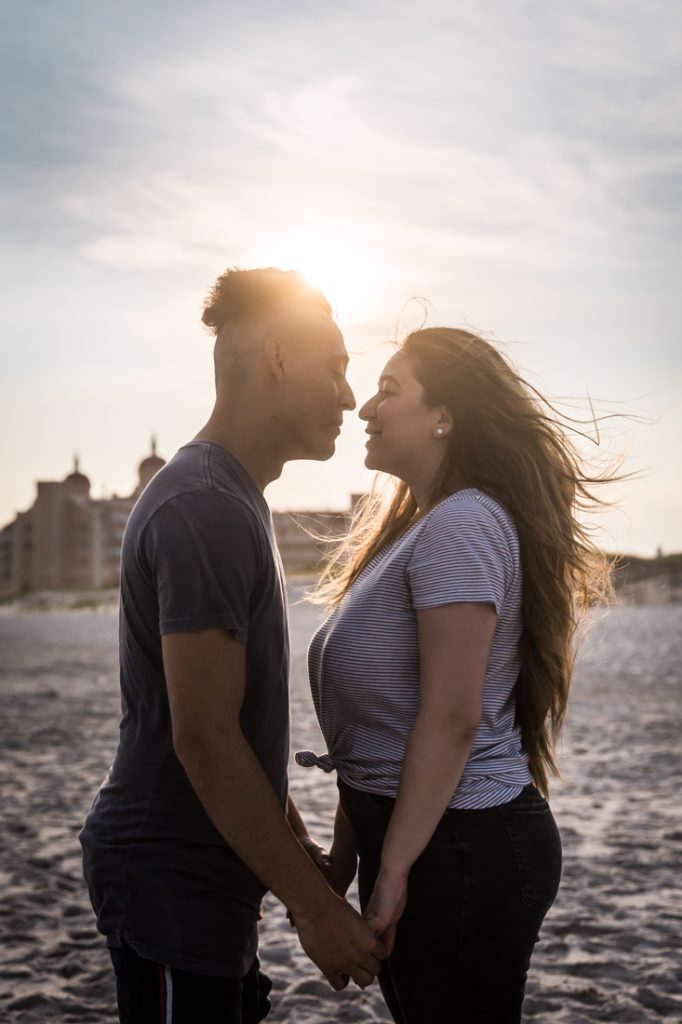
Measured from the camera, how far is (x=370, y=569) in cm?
310

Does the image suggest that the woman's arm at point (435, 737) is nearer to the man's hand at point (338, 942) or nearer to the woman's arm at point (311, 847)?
the man's hand at point (338, 942)

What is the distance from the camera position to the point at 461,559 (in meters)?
2.69

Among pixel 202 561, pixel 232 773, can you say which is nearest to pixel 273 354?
pixel 202 561

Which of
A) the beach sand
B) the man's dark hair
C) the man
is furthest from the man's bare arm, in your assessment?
the beach sand

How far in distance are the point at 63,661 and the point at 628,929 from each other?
75.1ft

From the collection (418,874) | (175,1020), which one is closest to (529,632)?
(418,874)

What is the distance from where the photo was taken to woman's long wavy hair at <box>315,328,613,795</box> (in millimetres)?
2926

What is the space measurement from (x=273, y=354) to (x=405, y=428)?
21.0 inches

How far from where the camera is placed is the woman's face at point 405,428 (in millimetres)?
3135

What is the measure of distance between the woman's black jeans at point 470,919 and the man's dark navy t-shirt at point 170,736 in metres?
0.44

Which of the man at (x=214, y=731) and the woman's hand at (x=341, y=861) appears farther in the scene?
the woman's hand at (x=341, y=861)

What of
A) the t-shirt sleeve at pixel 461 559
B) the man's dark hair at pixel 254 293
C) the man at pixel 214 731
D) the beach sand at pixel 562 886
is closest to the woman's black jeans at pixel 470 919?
the man at pixel 214 731

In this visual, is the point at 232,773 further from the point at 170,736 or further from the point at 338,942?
the point at 338,942

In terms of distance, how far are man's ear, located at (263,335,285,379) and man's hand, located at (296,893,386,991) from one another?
135 cm
